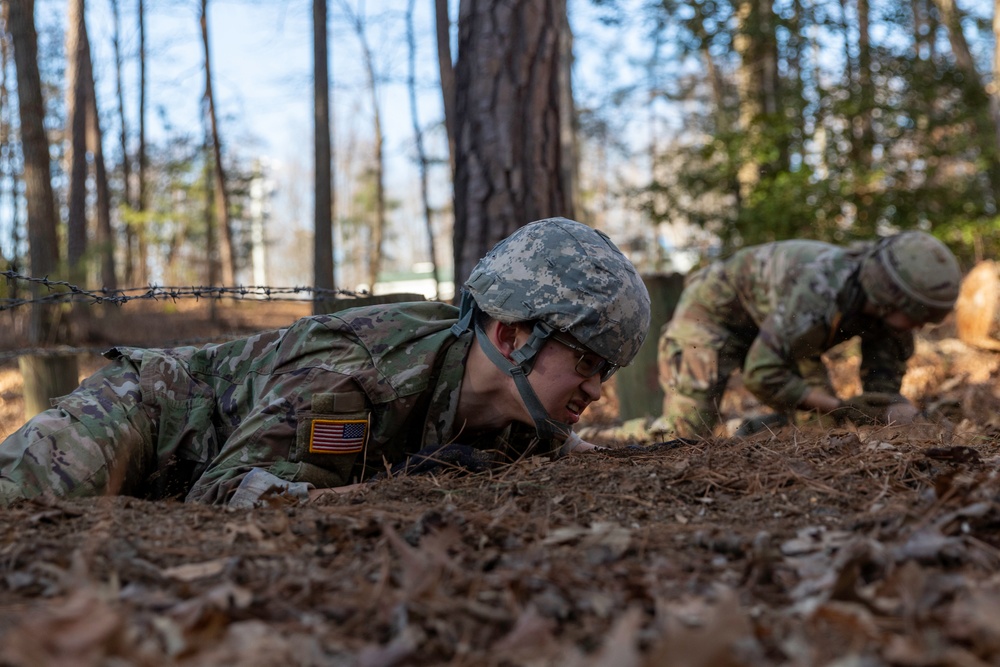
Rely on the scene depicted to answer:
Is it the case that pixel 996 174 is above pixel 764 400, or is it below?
above

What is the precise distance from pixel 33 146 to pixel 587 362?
777cm

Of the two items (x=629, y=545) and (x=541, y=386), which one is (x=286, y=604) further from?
(x=541, y=386)

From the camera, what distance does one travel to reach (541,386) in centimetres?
303

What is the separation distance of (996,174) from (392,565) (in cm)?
1198

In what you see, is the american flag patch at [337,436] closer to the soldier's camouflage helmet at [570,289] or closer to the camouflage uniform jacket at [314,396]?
the camouflage uniform jacket at [314,396]

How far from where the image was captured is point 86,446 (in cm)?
289

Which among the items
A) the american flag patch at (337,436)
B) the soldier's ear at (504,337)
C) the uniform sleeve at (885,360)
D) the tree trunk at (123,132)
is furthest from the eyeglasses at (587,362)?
the tree trunk at (123,132)

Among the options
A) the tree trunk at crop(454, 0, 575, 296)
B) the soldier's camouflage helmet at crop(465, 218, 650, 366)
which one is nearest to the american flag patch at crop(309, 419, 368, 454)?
the soldier's camouflage helmet at crop(465, 218, 650, 366)

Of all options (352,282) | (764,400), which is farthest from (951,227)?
(352,282)

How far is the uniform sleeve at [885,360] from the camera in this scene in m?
5.73

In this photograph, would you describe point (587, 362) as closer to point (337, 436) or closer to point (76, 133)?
point (337, 436)

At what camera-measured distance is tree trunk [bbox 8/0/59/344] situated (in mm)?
8633

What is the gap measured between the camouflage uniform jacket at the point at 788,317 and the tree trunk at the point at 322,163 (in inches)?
122

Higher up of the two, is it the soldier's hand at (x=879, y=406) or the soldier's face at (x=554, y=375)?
the soldier's face at (x=554, y=375)
